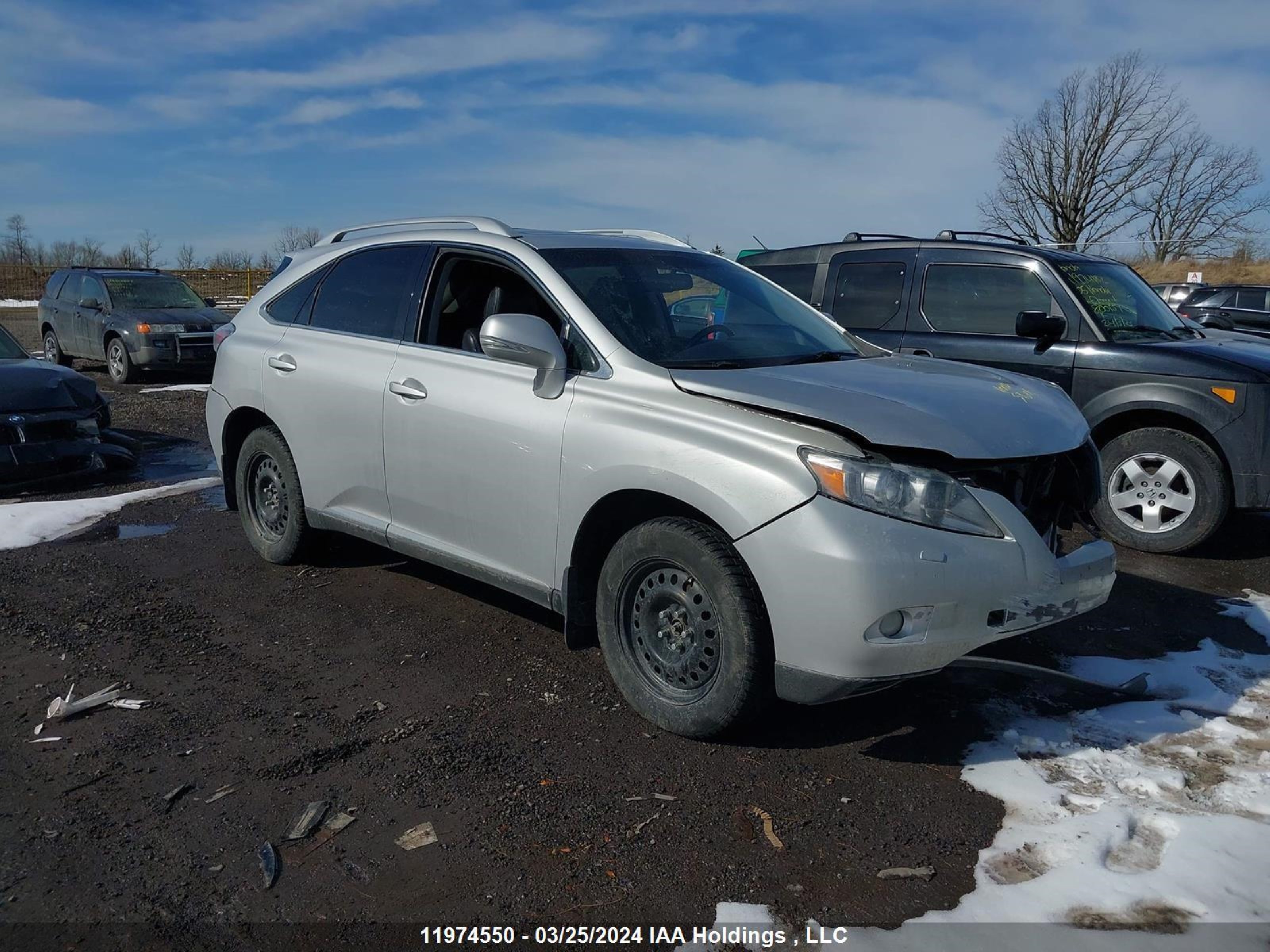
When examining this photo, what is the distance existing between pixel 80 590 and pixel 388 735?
2.62 meters

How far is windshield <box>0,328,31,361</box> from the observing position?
27.5 ft

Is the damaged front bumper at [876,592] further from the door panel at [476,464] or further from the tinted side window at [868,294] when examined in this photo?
the tinted side window at [868,294]

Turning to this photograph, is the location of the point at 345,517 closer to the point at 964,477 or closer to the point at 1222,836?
the point at 964,477

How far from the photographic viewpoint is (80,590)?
5410 mm

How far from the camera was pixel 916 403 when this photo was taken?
3633 millimetres

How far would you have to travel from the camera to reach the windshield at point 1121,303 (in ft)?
22.5

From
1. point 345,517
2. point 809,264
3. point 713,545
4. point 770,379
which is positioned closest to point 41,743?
point 345,517

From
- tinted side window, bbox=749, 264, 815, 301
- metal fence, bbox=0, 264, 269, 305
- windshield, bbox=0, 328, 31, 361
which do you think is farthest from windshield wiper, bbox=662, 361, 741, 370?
metal fence, bbox=0, 264, 269, 305

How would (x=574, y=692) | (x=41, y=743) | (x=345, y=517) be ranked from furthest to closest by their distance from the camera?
(x=345, y=517)
(x=574, y=692)
(x=41, y=743)

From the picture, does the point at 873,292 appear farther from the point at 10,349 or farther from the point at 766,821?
the point at 10,349

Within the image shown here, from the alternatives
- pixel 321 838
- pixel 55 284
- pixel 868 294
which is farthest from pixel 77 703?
pixel 55 284

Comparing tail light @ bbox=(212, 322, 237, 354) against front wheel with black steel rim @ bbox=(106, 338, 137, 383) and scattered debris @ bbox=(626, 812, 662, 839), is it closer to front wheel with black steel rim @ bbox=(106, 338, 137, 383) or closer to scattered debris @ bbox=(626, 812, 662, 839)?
scattered debris @ bbox=(626, 812, 662, 839)

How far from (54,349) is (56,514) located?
12443 millimetres

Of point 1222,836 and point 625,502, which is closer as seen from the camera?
point 1222,836
